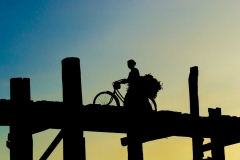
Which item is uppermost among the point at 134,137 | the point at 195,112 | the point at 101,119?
the point at 195,112

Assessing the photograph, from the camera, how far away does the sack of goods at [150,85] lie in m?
12.9

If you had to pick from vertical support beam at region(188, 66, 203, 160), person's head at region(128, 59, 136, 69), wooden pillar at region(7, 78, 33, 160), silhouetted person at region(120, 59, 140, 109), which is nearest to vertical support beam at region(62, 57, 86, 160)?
wooden pillar at region(7, 78, 33, 160)

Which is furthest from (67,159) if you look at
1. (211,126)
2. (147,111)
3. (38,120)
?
(211,126)

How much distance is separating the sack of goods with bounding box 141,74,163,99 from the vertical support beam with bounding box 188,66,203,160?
98 cm

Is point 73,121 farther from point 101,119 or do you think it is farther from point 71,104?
point 101,119

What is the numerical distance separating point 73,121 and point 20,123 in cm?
94

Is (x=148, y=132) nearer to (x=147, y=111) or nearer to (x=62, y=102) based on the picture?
(x=147, y=111)

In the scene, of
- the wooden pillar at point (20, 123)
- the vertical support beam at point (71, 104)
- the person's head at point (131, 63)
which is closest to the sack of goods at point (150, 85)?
the person's head at point (131, 63)

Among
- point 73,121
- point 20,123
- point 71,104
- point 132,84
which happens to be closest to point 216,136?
point 132,84

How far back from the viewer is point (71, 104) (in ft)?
29.9

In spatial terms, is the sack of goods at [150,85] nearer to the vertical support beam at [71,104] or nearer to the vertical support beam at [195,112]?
the vertical support beam at [195,112]

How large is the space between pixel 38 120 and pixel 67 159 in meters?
0.87

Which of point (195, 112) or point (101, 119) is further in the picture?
point (195, 112)

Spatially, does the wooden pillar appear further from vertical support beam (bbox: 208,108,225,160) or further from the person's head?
vertical support beam (bbox: 208,108,225,160)
